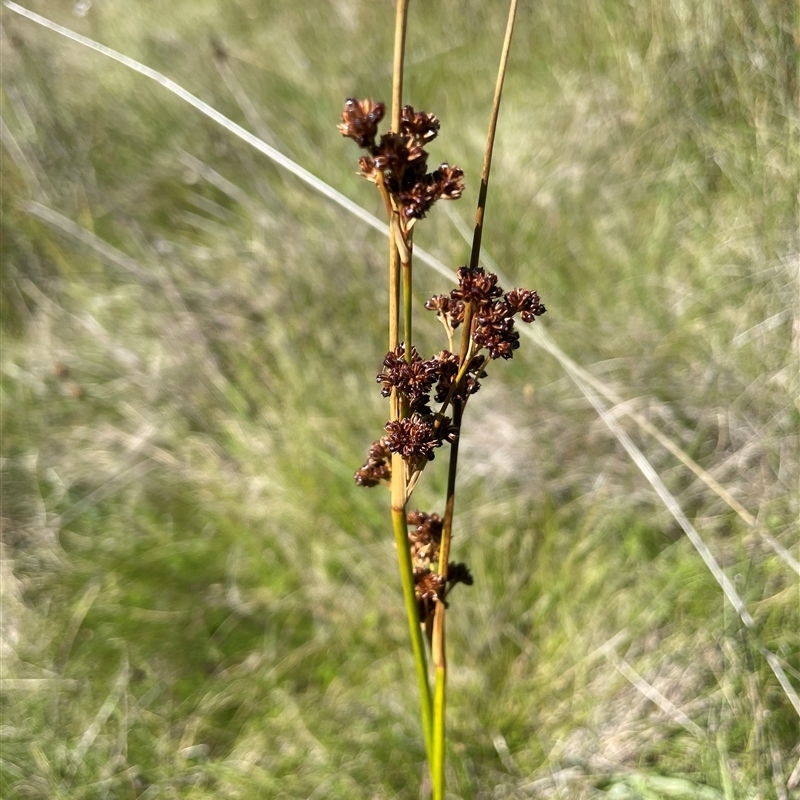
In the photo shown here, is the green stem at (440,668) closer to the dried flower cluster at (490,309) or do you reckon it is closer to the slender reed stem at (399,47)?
the dried flower cluster at (490,309)

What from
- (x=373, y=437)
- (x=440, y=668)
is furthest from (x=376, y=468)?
(x=373, y=437)

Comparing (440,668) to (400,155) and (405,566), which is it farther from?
Result: (400,155)

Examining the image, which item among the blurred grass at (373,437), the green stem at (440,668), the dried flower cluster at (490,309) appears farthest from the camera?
the blurred grass at (373,437)

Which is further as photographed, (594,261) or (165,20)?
(165,20)

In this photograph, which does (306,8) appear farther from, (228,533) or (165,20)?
(228,533)

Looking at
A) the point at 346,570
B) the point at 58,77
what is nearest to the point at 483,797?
the point at 346,570

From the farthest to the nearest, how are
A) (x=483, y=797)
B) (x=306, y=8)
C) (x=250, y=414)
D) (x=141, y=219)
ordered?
1. (x=306, y=8)
2. (x=141, y=219)
3. (x=250, y=414)
4. (x=483, y=797)

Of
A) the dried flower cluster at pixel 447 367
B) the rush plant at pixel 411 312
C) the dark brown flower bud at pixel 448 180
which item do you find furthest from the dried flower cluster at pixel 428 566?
the dark brown flower bud at pixel 448 180
